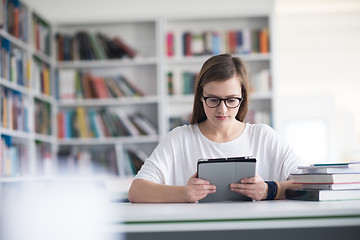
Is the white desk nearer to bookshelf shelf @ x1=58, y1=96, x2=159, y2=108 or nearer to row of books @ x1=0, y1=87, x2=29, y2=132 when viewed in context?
row of books @ x1=0, y1=87, x2=29, y2=132

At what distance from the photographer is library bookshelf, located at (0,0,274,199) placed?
4678mm

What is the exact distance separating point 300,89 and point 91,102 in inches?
223

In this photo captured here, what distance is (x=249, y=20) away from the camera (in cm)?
488

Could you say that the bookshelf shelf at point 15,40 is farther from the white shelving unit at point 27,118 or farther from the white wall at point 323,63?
the white wall at point 323,63

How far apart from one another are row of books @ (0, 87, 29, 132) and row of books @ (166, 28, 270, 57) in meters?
1.45

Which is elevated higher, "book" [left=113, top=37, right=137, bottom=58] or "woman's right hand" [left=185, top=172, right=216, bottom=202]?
"book" [left=113, top=37, right=137, bottom=58]

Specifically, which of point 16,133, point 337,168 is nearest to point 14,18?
point 16,133

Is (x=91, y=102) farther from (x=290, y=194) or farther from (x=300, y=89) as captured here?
(x=300, y=89)

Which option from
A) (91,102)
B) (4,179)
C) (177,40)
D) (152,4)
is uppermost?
(152,4)

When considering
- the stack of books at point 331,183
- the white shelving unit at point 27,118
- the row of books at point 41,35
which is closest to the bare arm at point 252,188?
the stack of books at point 331,183

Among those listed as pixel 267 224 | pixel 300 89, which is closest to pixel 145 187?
pixel 267 224

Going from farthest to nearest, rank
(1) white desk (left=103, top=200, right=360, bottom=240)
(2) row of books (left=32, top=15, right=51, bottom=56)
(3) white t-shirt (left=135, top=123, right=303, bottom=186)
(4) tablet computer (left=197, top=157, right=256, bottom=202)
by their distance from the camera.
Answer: (2) row of books (left=32, top=15, right=51, bottom=56), (3) white t-shirt (left=135, top=123, right=303, bottom=186), (4) tablet computer (left=197, top=157, right=256, bottom=202), (1) white desk (left=103, top=200, right=360, bottom=240)

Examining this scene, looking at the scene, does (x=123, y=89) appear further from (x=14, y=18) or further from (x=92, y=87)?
(x=14, y=18)

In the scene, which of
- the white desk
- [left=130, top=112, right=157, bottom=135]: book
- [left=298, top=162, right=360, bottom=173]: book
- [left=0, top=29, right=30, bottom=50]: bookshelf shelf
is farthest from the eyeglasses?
[left=130, top=112, right=157, bottom=135]: book
